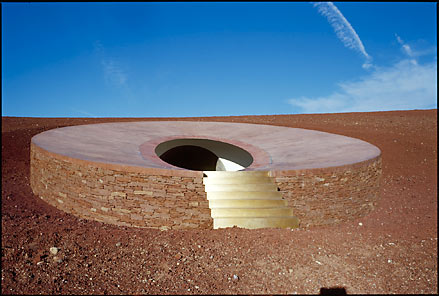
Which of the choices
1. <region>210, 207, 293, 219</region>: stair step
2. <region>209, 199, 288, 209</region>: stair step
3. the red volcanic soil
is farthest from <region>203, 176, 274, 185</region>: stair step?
the red volcanic soil

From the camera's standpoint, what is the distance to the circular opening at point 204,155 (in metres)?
A: 8.87

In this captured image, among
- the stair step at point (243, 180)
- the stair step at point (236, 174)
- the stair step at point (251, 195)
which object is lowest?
the stair step at point (251, 195)

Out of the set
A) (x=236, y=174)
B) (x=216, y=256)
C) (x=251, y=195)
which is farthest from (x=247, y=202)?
(x=216, y=256)

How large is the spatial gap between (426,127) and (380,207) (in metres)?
10.9

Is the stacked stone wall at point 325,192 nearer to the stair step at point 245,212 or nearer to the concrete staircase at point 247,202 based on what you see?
the concrete staircase at point 247,202

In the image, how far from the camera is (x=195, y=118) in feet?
71.2

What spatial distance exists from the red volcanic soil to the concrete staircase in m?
0.19

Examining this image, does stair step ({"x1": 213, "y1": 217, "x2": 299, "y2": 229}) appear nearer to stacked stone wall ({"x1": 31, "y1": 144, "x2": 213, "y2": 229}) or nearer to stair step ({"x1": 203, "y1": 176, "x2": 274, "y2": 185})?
stacked stone wall ({"x1": 31, "y1": 144, "x2": 213, "y2": 229})

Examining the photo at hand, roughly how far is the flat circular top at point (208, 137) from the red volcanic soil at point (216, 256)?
1.14 meters

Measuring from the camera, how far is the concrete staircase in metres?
5.25

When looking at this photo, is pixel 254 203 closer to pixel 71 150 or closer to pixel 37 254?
pixel 37 254

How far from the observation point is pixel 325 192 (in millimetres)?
5773

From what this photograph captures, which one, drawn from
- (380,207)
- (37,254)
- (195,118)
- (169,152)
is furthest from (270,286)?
(195,118)

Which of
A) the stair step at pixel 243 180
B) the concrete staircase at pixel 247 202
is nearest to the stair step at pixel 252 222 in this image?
the concrete staircase at pixel 247 202
